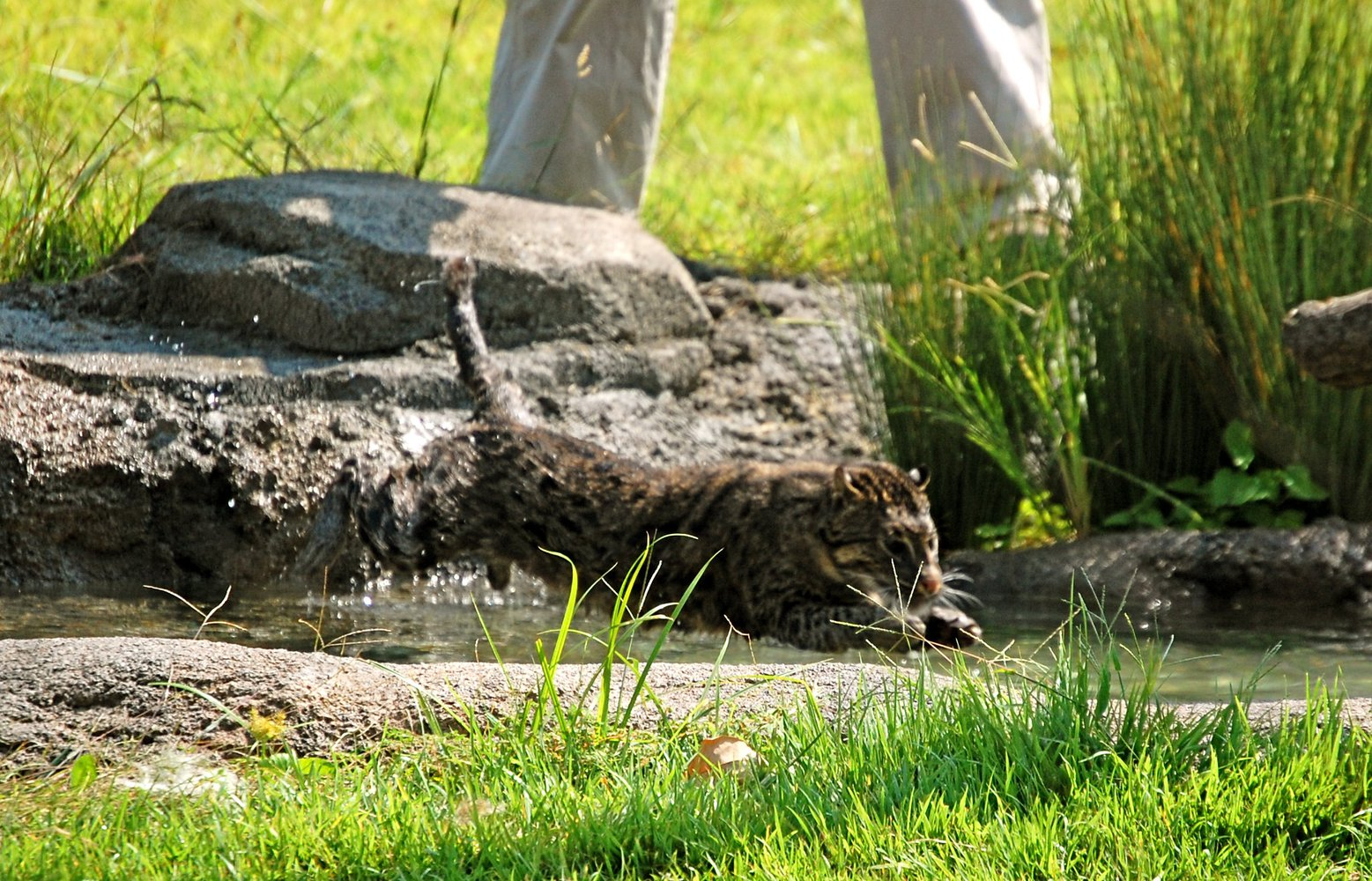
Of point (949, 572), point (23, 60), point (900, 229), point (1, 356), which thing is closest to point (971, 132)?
point (900, 229)

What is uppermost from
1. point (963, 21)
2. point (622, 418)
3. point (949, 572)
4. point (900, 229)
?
point (963, 21)

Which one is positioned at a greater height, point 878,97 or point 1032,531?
point 878,97

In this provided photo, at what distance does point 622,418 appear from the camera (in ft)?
23.7

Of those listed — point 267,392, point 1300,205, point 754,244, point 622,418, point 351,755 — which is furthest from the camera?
point 754,244

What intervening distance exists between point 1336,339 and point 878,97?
199 inches

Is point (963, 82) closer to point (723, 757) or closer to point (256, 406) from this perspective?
point (256, 406)

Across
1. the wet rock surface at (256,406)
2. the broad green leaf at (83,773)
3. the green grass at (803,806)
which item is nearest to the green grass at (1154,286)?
the wet rock surface at (256,406)

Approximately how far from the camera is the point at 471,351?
642cm

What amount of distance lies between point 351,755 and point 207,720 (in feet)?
1.14

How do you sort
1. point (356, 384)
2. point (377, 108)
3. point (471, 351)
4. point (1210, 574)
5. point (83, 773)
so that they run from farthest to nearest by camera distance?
1. point (377, 108)
2. point (356, 384)
3. point (471, 351)
4. point (1210, 574)
5. point (83, 773)

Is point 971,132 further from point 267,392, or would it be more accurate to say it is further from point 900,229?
point 267,392

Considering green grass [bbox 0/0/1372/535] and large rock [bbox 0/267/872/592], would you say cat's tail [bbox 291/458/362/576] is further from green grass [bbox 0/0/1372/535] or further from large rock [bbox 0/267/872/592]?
green grass [bbox 0/0/1372/535]

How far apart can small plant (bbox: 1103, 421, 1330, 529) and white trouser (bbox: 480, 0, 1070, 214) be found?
1318 millimetres

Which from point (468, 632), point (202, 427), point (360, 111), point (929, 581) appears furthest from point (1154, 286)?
point (360, 111)
